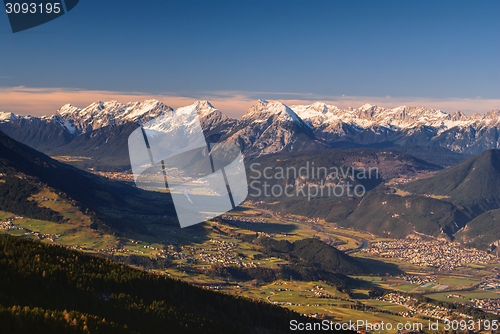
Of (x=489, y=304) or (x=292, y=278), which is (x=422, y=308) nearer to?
(x=489, y=304)

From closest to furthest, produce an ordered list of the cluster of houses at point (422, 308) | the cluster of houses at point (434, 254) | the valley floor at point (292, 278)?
the cluster of houses at point (422, 308) < the valley floor at point (292, 278) < the cluster of houses at point (434, 254)

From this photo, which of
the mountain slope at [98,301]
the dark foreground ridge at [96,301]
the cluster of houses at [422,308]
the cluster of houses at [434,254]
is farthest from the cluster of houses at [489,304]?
the mountain slope at [98,301]

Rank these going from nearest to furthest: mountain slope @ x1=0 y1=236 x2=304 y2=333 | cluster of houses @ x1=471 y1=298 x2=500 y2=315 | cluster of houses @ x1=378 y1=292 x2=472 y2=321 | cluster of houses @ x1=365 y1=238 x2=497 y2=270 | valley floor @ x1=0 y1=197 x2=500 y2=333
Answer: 1. mountain slope @ x1=0 y1=236 x2=304 y2=333
2. cluster of houses @ x1=378 y1=292 x2=472 y2=321
3. valley floor @ x1=0 y1=197 x2=500 y2=333
4. cluster of houses @ x1=471 y1=298 x2=500 y2=315
5. cluster of houses @ x1=365 y1=238 x2=497 y2=270

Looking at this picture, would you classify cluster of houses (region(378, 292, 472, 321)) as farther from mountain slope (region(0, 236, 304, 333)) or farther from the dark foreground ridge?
mountain slope (region(0, 236, 304, 333))

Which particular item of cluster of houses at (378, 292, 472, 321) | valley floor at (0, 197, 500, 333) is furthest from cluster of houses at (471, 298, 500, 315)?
cluster of houses at (378, 292, 472, 321)

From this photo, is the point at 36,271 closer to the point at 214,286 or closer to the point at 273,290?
the point at 214,286

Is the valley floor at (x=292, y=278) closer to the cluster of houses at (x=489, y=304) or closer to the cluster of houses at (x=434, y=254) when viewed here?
the cluster of houses at (x=489, y=304)

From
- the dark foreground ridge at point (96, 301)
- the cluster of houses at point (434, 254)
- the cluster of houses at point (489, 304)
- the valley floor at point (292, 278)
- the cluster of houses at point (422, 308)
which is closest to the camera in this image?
the dark foreground ridge at point (96, 301)

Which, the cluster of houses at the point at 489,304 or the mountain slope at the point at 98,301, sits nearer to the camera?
the mountain slope at the point at 98,301

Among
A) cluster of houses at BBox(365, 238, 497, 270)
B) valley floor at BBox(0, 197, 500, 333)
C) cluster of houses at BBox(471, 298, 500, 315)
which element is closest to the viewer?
valley floor at BBox(0, 197, 500, 333)

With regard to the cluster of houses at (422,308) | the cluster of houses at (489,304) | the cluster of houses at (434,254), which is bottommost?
the cluster of houses at (434,254)

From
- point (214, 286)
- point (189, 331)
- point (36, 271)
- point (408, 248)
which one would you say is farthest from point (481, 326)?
point (408, 248)
